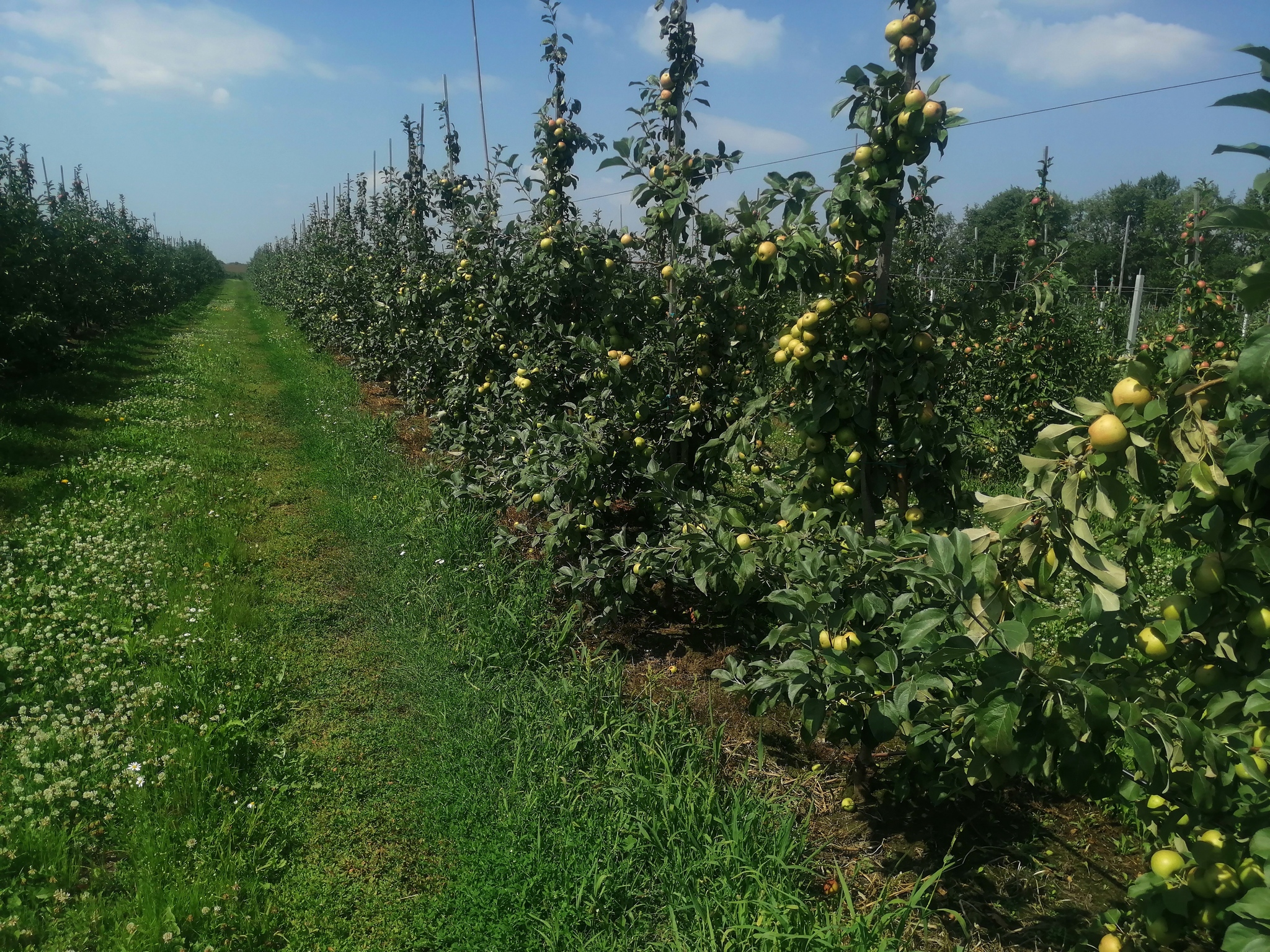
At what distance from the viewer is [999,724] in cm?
159

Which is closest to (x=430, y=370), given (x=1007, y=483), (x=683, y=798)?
(x=1007, y=483)

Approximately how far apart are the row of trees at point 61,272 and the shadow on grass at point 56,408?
1.35ft

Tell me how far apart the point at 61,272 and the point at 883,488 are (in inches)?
588

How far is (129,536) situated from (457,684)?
10.2ft

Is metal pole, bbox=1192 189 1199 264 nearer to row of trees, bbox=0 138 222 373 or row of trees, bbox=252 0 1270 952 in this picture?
row of trees, bbox=252 0 1270 952

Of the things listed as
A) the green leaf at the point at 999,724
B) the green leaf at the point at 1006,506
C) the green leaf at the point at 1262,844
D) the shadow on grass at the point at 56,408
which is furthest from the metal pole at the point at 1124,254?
the shadow on grass at the point at 56,408

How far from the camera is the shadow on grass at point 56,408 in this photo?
6371 mm

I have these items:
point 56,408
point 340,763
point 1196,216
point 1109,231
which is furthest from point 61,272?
point 1109,231

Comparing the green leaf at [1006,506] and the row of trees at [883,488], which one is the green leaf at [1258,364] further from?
the green leaf at [1006,506]

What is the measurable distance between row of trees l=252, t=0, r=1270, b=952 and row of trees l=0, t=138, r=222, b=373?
24.5 ft

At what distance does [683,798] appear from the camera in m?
2.69

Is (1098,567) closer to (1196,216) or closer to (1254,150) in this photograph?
(1254,150)

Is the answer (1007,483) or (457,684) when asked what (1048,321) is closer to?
(1007,483)

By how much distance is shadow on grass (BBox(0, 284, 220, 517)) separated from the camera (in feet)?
20.9
